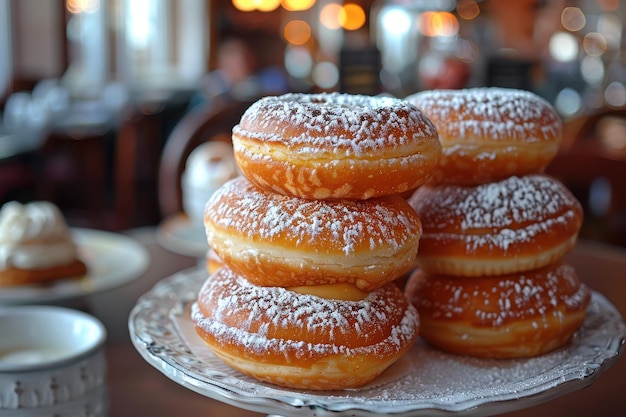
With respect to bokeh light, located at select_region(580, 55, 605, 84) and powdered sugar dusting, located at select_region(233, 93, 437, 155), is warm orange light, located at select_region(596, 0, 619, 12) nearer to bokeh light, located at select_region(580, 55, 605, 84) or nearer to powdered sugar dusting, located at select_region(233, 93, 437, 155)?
bokeh light, located at select_region(580, 55, 605, 84)

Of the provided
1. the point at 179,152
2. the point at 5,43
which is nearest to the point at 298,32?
the point at 5,43

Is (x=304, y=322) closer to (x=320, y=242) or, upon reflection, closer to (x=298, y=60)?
(x=320, y=242)

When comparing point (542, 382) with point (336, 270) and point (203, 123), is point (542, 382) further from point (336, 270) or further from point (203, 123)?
point (203, 123)

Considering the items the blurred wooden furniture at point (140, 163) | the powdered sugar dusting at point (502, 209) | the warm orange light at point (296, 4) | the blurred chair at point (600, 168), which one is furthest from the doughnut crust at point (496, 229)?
the warm orange light at point (296, 4)

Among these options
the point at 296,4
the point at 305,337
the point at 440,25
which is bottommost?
the point at 440,25

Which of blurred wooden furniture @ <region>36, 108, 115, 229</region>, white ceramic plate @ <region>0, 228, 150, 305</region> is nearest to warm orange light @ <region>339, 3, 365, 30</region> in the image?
blurred wooden furniture @ <region>36, 108, 115, 229</region>

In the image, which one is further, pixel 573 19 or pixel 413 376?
pixel 573 19
